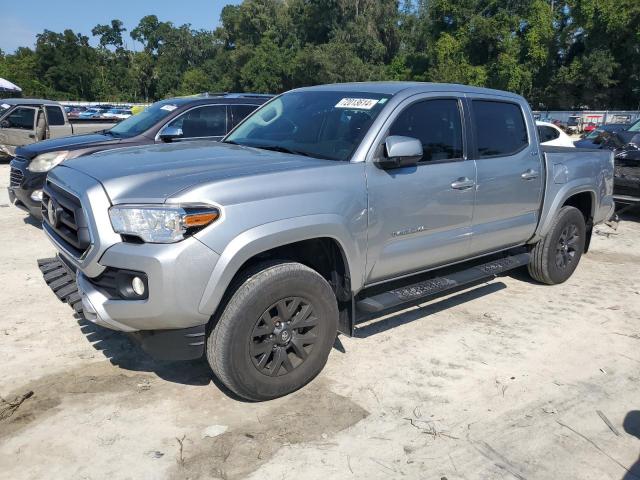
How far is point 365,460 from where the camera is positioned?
2922 mm

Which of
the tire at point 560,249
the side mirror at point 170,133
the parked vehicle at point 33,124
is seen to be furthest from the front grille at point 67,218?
the parked vehicle at point 33,124

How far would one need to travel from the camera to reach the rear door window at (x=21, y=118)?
1348cm

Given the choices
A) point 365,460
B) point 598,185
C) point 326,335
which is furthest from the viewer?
point 598,185

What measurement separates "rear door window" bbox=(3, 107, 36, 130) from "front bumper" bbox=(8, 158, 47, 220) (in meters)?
7.21

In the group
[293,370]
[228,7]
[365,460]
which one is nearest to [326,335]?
[293,370]

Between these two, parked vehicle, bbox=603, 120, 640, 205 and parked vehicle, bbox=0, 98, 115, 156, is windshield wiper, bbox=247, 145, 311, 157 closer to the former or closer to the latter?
parked vehicle, bbox=603, 120, 640, 205

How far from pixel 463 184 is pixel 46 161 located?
520 centimetres

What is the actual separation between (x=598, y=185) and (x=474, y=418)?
12.1ft

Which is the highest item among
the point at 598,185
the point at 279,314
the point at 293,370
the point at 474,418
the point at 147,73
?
the point at 147,73

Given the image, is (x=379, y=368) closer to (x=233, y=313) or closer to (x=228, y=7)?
(x=233, y=313)

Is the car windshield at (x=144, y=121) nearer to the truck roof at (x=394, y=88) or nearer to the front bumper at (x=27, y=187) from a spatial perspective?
the front bumper at (x=27, y=187)

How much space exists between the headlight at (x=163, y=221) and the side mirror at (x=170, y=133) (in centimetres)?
396

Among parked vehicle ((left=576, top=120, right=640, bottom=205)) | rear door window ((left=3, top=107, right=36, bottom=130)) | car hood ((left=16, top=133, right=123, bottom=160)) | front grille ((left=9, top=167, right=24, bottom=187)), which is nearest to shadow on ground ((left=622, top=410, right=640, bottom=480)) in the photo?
parked vehicle ((left=576, top=120, right=640, bottom=205))

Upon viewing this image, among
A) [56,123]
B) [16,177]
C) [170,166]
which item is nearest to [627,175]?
[170,166]
